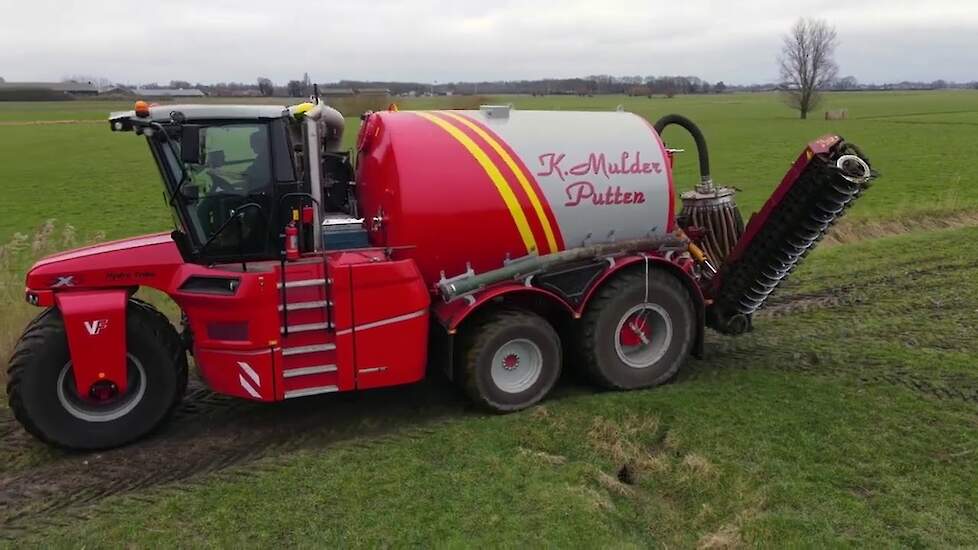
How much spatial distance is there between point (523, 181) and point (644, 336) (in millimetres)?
1770

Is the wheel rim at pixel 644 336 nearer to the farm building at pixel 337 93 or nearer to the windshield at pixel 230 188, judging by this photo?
the windshield at pixel 230 188

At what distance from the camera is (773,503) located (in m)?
4.60

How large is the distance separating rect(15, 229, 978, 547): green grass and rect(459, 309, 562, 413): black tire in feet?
0.73

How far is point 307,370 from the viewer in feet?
18.7

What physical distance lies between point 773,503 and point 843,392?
2061 mm

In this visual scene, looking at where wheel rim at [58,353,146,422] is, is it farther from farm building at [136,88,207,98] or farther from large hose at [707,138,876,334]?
large hose at [707,138,876,334]

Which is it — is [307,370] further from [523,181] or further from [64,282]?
[523,181]

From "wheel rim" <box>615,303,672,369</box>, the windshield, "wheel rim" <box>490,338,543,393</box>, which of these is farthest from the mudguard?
"wheel rim" <box>615,303,672,369</box>

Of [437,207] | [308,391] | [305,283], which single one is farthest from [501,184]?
[308,391]

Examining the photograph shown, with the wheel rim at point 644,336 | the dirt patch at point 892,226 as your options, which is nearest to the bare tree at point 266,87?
the wheel rim at point 644,336

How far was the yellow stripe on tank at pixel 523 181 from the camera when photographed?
20.1 ft

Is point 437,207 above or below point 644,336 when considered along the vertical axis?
above

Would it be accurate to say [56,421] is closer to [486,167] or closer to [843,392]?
[486,167]

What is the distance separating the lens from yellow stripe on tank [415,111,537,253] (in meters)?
6.04
